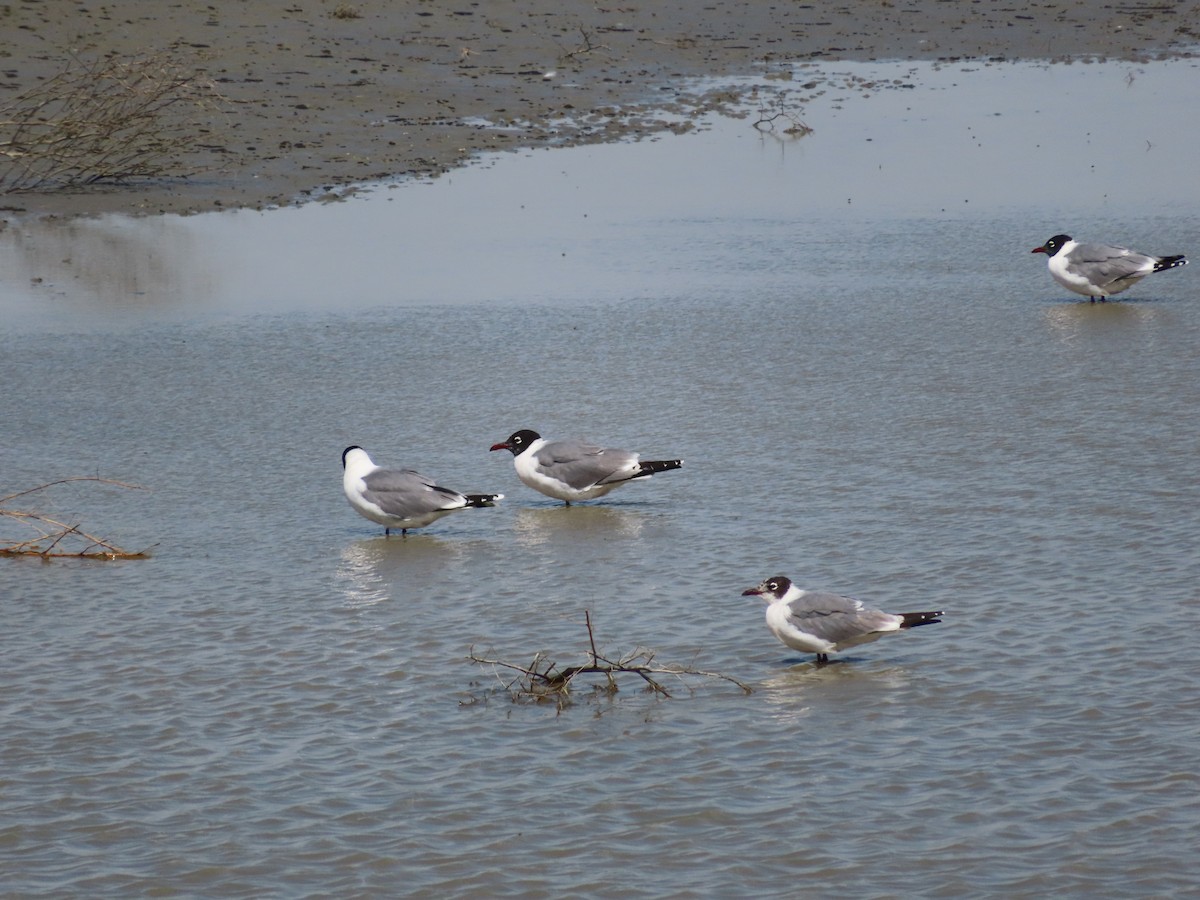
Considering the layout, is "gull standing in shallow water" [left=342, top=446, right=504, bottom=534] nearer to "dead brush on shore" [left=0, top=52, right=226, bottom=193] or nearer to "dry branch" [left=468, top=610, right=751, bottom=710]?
"dry branch" [left=468, top=610, right=751, bottom=710]

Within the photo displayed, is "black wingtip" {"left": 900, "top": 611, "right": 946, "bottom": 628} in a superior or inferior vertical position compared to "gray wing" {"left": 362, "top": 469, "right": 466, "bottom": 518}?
inferior

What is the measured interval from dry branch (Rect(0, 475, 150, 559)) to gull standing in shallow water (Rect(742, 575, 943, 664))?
3.72 meters

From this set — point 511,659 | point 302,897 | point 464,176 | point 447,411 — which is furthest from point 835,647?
point 464,176

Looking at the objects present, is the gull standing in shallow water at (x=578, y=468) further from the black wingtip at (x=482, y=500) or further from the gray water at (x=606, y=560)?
the black wingtip at (x=482, y=500)

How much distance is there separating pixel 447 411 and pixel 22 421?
303 cm

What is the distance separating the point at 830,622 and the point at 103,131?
642 inches

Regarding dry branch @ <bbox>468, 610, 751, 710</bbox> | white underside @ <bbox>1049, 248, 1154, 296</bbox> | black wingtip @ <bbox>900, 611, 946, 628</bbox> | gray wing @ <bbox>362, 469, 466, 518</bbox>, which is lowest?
dry branch @ <bbox>468, 610, 751, 710</bbox>

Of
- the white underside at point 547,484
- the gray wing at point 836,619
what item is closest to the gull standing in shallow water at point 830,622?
the gray wing at point 836,619

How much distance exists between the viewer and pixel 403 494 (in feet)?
33.3

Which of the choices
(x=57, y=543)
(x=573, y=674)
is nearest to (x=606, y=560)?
(x=573, y=674)

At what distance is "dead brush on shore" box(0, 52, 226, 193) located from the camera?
21031 millimetres

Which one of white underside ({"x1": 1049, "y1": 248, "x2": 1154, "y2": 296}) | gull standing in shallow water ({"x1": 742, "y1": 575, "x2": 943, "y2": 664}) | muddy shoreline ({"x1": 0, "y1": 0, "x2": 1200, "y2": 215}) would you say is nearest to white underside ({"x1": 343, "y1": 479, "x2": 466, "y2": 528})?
gull standing in shallow water ({"x1": 742, "y1": 575, "x2": 943, "y2": 664})

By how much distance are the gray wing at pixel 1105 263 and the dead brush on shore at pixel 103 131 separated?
34.3 ft

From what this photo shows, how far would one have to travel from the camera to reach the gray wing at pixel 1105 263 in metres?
15.8
